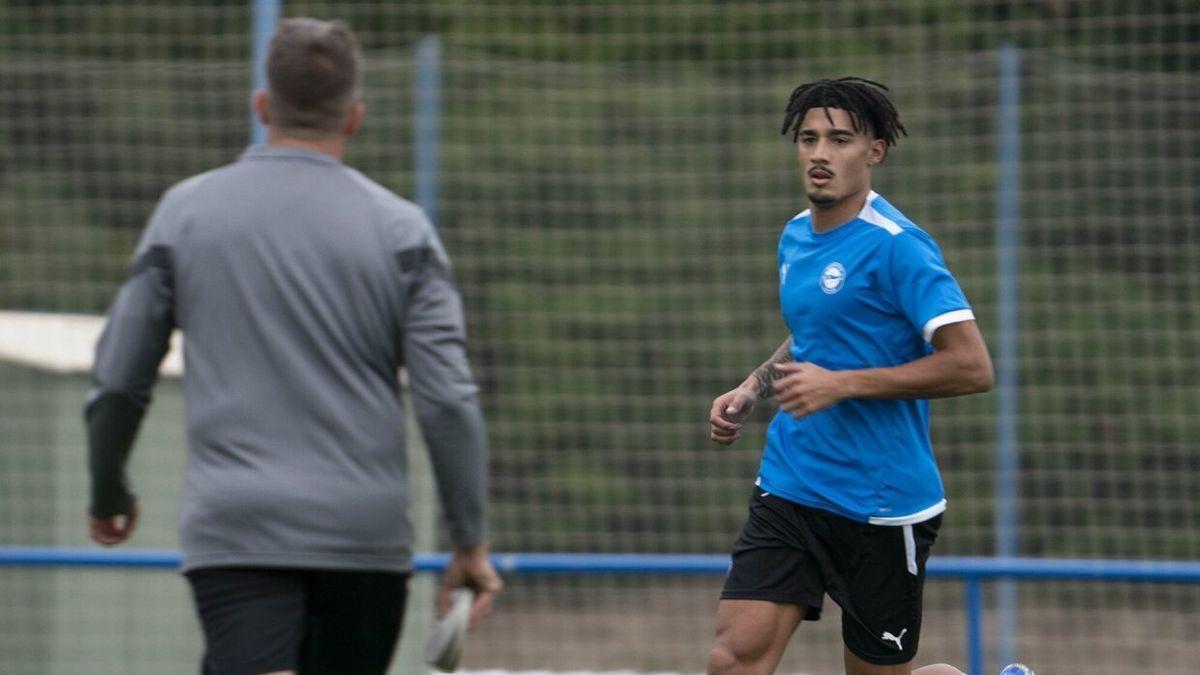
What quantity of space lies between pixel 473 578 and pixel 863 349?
126 centimetres

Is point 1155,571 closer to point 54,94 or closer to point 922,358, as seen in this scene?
point 922,358

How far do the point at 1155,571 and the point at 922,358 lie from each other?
6.95ft

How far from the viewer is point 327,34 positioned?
3.65 m

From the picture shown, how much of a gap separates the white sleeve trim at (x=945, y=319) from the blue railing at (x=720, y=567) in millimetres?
1984

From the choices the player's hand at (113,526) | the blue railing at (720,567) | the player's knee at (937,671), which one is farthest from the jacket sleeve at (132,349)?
the blue railing at (720,567)

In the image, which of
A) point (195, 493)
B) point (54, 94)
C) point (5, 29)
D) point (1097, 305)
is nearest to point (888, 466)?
point (195, 493)

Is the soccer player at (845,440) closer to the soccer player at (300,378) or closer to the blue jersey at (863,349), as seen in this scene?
the blue jersey at (863,349)

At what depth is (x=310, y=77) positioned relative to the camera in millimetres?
3619

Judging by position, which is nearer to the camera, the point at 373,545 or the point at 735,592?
the point at 373,545

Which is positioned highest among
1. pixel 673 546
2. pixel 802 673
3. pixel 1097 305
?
pixel 1097 305

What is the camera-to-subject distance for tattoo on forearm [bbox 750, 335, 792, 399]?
476 cm

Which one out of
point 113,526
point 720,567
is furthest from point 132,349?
point 720,567

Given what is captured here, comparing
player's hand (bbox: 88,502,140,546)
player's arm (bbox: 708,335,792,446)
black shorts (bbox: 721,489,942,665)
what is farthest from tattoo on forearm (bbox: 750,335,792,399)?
player's hand (bbox: 88,502,140,546)

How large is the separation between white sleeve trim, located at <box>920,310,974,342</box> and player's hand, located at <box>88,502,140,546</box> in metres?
1.83
